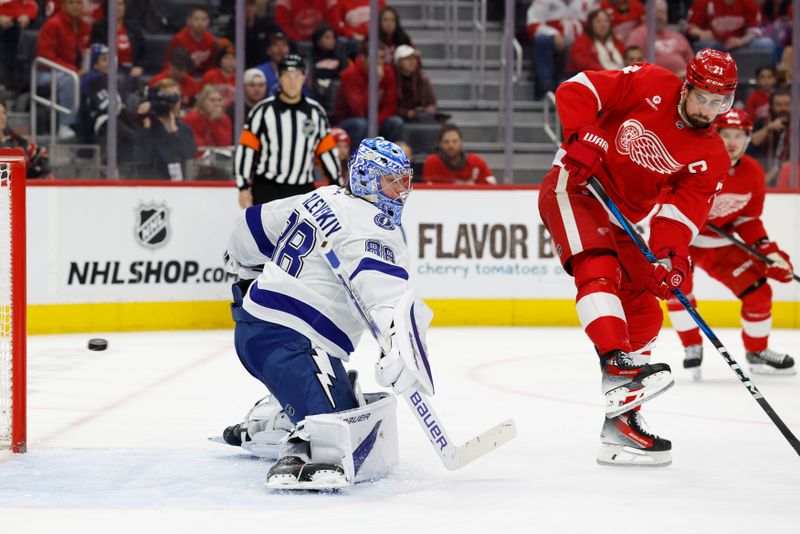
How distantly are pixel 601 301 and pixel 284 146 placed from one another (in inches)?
129

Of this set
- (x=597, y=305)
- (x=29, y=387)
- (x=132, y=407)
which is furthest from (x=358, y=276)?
(x=29, y=387)

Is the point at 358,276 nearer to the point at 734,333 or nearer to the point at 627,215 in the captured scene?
the point at 627,215

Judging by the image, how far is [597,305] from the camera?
3.52 m

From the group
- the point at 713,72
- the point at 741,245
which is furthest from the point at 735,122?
the point at 713,72

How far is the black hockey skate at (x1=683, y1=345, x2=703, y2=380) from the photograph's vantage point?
5.33 metres

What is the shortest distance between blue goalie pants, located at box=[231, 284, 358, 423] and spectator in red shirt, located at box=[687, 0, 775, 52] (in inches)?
208

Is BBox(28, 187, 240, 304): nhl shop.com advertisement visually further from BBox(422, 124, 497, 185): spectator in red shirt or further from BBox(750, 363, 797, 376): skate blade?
BBox(750, 363, 797, 376): skate blade

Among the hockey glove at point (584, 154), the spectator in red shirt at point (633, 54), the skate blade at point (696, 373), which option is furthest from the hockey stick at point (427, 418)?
the spectator in red shirt at point (633, 54)

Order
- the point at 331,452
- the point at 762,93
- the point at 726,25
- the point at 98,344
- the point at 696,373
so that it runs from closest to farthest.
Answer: the point at 331,452
the point at 696,373
the point at 98,344
the point at 762,93
the point at 726,25

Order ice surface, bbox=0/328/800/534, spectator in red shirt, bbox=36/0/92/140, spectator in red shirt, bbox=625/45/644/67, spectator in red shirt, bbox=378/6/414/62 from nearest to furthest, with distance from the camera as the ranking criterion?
ice surface, bbox=0/328/800/534 → spectator in red shirt, bbox=36/0/92/140 → spectator in red shirt, bbox=378/6/414/62 → spectator in red shirt, bbox=625/45/644/67

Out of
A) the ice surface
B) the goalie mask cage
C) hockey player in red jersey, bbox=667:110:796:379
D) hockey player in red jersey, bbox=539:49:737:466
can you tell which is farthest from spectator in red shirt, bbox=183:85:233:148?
hockey player in red jersey, bbox=539:49:737:466

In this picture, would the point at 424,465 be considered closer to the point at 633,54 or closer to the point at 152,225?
the point at 152,225

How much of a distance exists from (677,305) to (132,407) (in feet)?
7.26

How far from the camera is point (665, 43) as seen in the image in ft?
25.3
